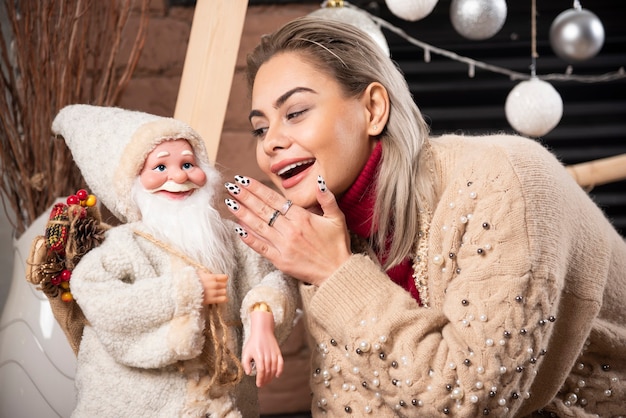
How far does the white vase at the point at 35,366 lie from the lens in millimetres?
1479

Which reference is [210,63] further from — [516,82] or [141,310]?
[516,82]

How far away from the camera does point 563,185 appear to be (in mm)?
1319

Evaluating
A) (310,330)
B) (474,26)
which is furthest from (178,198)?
(474,26)

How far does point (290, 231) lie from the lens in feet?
4.27

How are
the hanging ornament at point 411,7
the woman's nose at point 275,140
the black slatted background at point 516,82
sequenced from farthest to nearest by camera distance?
the black slatted background at point 516,82, the hanging ornament at point 411,7, the woman's nose at point 275,140

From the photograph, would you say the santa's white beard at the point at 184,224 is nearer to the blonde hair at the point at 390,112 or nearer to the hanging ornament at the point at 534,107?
the blonde hair at the point at 390,112

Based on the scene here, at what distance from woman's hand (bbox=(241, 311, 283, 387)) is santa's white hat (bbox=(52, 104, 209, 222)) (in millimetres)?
296

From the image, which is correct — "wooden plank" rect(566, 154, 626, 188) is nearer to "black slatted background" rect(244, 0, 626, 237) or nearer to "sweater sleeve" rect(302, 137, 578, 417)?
"black slatted background" rect(244, 0, 626, 237)

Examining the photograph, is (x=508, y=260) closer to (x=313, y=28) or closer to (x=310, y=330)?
(x=310, y=330)

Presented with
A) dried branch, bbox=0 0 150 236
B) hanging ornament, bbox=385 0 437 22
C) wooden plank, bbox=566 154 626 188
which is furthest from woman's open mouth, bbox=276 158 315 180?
wooden plank, bbox=566 154 626 188

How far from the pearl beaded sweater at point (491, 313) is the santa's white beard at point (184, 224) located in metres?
0.18

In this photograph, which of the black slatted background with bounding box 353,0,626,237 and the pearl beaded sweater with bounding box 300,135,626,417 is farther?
the black slatted background with bounding box 353,0,626,237

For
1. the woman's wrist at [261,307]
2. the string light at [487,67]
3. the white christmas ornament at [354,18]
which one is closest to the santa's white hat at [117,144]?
the woman's wrist at [261,307]

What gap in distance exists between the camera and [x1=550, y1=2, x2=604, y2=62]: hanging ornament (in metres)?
1.93
